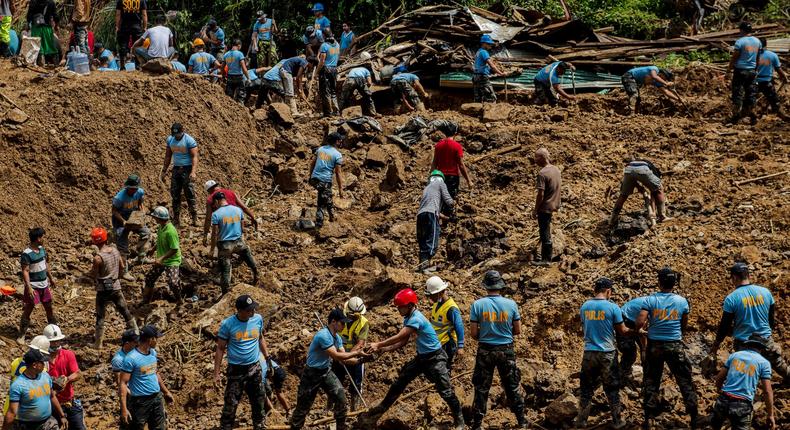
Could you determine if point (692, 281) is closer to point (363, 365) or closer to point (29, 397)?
point (363, 365)

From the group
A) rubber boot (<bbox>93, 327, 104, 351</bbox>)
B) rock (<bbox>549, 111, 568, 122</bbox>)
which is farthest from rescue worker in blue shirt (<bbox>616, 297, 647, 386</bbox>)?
rock (<bbox>549, 111, 568, 122</bbox>)

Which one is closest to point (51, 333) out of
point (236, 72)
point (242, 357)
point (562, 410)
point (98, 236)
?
point (98, 236)

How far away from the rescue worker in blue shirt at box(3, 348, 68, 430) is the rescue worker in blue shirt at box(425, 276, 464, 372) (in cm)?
392

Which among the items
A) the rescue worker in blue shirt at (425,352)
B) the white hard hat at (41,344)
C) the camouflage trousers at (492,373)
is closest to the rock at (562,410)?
the camouflage trousers at (492,373)

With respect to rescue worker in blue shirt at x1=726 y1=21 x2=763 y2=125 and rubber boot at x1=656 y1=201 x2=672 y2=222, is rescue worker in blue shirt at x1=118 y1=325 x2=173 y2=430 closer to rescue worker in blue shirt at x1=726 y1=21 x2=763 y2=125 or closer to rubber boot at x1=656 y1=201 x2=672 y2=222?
rubber boot at x1=656 y1=201 x2=672 y2=222

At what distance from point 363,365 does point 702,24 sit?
13.7 metres

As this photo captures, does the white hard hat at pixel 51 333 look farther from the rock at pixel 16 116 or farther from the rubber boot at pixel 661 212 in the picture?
the rubber boot at pixel 661 212

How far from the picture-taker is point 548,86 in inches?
735

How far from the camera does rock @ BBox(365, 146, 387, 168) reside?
1744 cm

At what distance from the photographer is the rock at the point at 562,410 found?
1014 cm

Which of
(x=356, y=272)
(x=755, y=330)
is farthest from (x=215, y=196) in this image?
(x=755, y=330)

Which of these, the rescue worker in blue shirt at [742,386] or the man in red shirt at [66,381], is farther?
the man in red shirt at [66,381]

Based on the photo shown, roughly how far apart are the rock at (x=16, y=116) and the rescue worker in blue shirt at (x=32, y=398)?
7056 millimetres

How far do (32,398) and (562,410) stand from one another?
5.23 metres
